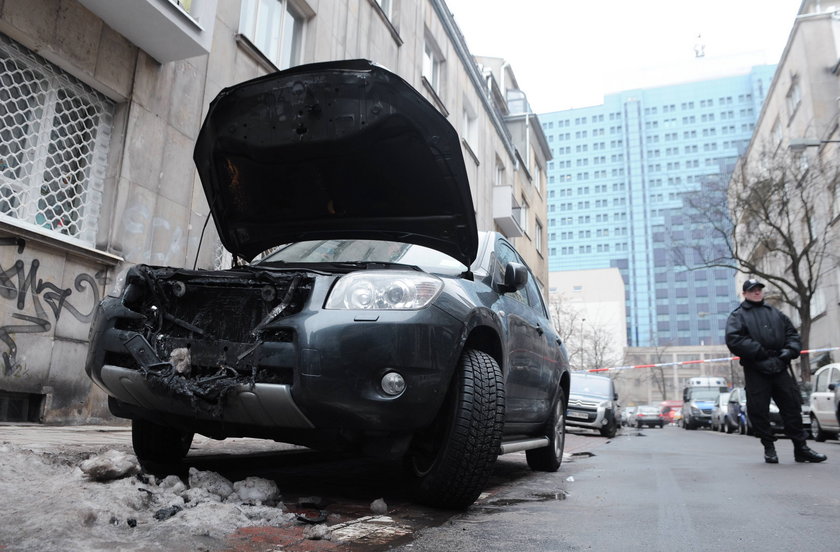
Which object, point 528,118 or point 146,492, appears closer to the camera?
point 146,492

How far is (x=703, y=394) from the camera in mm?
28984

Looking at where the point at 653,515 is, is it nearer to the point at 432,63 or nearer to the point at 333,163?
the point at 333,163

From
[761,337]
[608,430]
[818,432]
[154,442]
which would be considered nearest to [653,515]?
[154,442]

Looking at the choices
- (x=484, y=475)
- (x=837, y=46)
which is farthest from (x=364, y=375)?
(x=837, y=46)

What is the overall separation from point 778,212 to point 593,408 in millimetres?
12139

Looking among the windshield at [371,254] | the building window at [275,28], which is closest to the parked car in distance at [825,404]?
the windshield at [371,254]

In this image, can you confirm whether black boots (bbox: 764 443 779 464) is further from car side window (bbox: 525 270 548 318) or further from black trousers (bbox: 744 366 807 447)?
car side window (bbox: 525 270 548 318)

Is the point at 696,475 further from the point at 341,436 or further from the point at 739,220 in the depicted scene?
the point at 739,220

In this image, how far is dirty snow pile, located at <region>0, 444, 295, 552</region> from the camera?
6.97ft

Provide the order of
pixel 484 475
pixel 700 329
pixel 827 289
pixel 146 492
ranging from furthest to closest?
pixel 700 329, pixel 827 289, pixel 484 475, pixel 146 492

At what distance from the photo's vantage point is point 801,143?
61.9 ft

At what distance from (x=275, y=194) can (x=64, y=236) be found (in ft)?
11.9

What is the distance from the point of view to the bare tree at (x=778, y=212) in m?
22.3

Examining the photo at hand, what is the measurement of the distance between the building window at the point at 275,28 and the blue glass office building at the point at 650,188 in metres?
119
